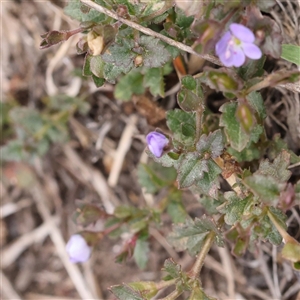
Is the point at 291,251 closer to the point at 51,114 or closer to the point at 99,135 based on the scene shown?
the point at 99,135

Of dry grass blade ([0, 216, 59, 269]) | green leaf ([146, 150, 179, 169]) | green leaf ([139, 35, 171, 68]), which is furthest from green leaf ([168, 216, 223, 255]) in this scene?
dry grass blade ([0, 216, 59, 269])

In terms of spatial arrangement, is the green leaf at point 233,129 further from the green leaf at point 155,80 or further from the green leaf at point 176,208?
the green leaf at point 176,208

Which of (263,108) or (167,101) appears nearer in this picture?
(263,108)

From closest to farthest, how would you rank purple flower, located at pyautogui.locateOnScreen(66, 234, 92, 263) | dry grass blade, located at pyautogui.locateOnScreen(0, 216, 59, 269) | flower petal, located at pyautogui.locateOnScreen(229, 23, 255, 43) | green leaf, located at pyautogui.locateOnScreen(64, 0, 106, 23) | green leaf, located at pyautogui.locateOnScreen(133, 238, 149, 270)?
flower petal, located at pyautogui.locateOnScreen(229, 23, 255, 43) < green leaf, located at pyautogui.locateOnScreen(64, 0, 106, 23) < purple flower, located at pyautogui.locateOnScreen(66, 234, 92, 263) < green leaf, located at pyautogui.locateOnScreen(133, 238, 149, 270) < dry grass blade, located at pyautogui.locateOnScreen(0, 216, 59, 269)

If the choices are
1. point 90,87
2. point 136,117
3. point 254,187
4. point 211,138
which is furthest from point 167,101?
point 254,187

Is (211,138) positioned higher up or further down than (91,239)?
higher up

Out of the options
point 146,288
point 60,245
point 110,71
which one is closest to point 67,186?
point 60,245

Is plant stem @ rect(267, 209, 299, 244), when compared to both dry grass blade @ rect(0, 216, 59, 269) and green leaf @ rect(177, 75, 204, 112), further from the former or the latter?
dry grass blade @ rect(0, 216, 59, 269)

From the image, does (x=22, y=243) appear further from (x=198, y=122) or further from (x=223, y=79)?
(x=223, y=79)
